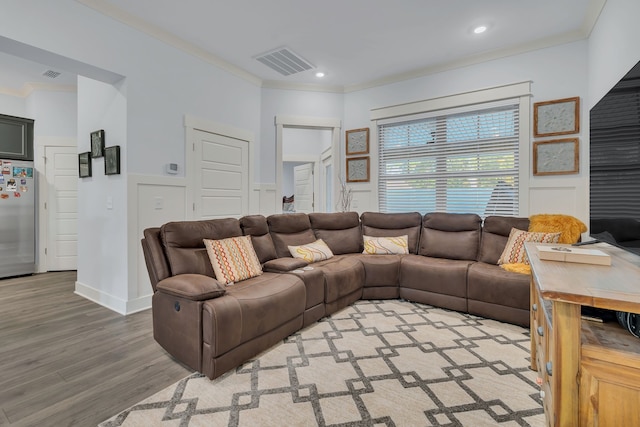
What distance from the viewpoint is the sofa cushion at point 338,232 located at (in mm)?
3842

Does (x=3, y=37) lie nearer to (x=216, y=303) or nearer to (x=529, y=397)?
(x=216, y=303)

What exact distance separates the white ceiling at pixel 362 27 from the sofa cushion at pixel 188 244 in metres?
2.02

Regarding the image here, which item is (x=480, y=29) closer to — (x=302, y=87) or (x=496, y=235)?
(x=496, y=235)

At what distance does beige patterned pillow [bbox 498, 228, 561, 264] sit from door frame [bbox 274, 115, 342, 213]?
244 centimetres

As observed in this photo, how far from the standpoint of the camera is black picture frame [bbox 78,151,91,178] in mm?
3365

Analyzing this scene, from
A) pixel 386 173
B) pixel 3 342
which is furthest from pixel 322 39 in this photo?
pixel 3 342

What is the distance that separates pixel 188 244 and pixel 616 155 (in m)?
2.74

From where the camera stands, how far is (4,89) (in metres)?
4.70

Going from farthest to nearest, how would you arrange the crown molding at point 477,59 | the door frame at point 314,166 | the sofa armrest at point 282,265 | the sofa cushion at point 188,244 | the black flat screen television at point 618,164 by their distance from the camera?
the door frame at point 314,166 → the crown molding at point 477,59 → the sofa armrest at point 282,265 → the sofa cushion at point 188,244 → the black flat screen television at point 618,164

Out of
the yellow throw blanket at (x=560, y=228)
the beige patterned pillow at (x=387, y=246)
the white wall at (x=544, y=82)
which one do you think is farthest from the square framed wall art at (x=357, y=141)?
the yellow throw blanket at (x=560, y=228)

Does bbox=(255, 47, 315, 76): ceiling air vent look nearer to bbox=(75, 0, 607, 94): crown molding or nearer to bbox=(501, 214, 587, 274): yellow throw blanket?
bbox=(75, 0, 607, 94): crown molding

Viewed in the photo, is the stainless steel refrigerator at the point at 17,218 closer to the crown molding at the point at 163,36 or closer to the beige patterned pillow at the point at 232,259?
the crown molding at the point at 163,36

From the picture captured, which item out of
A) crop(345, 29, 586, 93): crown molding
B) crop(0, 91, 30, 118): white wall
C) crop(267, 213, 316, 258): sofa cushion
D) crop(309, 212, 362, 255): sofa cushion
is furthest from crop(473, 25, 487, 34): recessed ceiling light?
crop(0, 91, 30, 118): white wall

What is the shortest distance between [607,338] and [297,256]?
2.51m
